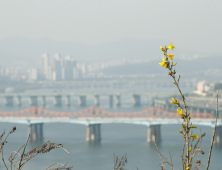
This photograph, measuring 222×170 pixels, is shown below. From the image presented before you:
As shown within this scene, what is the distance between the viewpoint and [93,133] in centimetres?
2195

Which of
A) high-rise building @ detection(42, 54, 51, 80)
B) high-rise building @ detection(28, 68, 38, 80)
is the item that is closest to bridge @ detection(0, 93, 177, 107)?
high-rise building @ detection(28, 68, 38, 80)

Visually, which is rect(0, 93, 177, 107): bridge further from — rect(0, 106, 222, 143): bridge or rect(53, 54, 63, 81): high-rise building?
rect(53, 54, 63, 81): high-rise building

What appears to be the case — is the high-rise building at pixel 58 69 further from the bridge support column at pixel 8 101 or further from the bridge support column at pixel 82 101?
the bridge support column at pixel 82 101

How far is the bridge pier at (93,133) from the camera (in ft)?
70.2

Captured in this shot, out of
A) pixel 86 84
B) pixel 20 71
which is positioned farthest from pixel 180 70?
pixel 20 71

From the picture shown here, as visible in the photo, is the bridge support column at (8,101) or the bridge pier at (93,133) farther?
the bridge support column at (8,101)

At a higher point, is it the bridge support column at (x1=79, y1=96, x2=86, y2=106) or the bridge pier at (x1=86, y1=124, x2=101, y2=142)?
the bridge support column at (x1=79, y1=96, x2=86, y2=106)

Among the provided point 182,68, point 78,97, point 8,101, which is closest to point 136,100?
point 78,97

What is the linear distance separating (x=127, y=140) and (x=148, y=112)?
221 inches

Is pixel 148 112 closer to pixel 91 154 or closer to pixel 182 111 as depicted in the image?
pixel 91 154

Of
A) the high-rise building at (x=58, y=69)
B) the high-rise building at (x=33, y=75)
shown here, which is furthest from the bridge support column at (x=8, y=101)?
the high-rise building at (x=33, y=75)

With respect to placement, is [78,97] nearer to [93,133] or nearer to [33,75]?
[93,133]

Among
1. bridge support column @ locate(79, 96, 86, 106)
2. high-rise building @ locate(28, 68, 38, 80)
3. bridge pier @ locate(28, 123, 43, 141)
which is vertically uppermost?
high-rise building @ locate(28, 68, 38, 80)

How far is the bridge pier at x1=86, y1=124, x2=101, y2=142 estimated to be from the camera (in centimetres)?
2141
